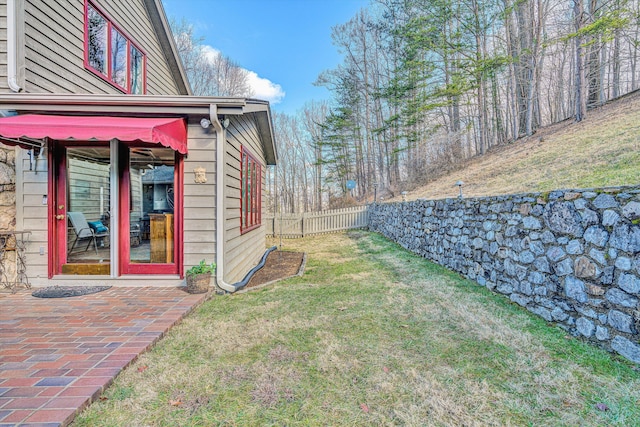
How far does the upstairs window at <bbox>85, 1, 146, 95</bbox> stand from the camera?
6.13 meters

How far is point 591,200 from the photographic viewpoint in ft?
9.27

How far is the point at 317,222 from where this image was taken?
46.6 ft

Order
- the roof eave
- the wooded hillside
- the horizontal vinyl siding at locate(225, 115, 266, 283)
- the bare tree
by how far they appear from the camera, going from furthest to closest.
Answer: the bare tree, the wooded hillside, the roof eave, the horizontal vinyl siding at locate(225, 115, 266, 283)

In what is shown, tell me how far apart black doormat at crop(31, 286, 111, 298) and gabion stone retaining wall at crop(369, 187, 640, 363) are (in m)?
5.62

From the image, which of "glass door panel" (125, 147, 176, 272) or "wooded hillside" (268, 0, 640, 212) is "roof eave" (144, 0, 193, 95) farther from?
"wooded hillside" (268, 0, 640, 212)

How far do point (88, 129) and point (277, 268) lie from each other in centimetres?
441

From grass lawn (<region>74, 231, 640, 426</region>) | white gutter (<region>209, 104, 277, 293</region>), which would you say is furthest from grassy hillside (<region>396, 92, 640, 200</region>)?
white gutter (<region>209, 104, 277, 293</region>)

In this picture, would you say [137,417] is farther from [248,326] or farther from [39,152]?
[39,152]

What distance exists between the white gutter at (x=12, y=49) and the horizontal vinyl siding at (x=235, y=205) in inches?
118

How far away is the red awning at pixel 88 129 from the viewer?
3615 millimetres

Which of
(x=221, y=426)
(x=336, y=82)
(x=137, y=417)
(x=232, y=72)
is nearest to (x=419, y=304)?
(x=221, y=426)

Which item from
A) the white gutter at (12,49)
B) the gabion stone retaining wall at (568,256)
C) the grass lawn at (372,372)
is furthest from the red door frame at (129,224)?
the gabion stone retaining wall at (568,256)

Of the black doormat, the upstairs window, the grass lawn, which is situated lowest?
the grass lawn

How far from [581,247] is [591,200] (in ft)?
1.46
